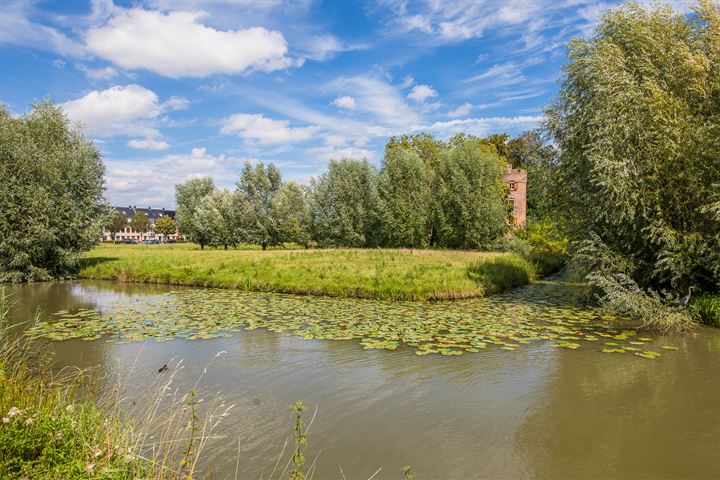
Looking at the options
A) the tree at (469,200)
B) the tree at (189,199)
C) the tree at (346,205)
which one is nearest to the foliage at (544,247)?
the tree at (469,200)

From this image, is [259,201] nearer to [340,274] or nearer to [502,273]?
[340,274]

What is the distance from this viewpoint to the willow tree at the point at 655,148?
43.8 ft

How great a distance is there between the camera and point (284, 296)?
1927 cm

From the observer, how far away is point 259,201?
48656 mm

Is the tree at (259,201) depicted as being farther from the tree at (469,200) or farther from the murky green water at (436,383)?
the murky green water at (436,383)

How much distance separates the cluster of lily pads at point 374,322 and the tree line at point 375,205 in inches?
899

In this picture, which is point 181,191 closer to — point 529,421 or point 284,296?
point 284,296

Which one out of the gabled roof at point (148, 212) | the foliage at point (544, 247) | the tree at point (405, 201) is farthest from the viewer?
the gabled roof at point (148, 212)

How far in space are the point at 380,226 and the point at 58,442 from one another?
1556 inches

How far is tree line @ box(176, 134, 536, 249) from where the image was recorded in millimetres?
40469

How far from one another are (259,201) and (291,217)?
13.7 feet

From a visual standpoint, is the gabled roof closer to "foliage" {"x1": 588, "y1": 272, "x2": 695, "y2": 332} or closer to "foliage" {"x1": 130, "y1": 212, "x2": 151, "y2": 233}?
"foliage" {"x1": 130, "y1": 212, "x2": 151, "y2": 233}

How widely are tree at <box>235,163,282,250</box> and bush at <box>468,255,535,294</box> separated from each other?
28.6m

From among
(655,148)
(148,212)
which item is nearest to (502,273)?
(655,148)
